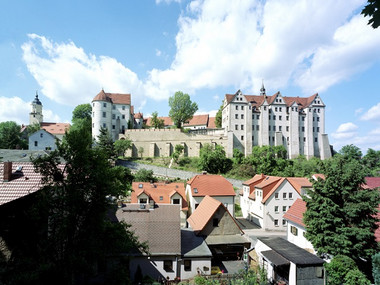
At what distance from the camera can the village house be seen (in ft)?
91.2

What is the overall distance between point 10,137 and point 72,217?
2388 inches

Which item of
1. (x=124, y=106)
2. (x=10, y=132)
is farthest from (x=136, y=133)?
(x=10, y=132)

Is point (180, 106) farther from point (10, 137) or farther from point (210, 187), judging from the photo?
point (10, 137)

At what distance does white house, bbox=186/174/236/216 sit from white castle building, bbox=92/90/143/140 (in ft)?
133

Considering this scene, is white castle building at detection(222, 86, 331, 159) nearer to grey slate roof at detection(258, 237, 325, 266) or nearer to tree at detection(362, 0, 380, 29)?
grey slate roof at detection(258, 237, 325, 266)

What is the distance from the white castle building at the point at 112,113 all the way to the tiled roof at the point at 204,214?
4658cm

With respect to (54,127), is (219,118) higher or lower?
higher

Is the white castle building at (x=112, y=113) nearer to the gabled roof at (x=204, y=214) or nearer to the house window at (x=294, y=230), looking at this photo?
the gabled roof at (x=204, y=214)

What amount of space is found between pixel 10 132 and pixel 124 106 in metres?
28.2

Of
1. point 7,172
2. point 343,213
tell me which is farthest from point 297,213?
point 7,172

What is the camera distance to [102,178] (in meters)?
7.56

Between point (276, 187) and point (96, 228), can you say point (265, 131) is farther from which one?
point (96, 228)

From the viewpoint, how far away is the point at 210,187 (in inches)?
1141

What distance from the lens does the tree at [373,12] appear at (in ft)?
11.1
